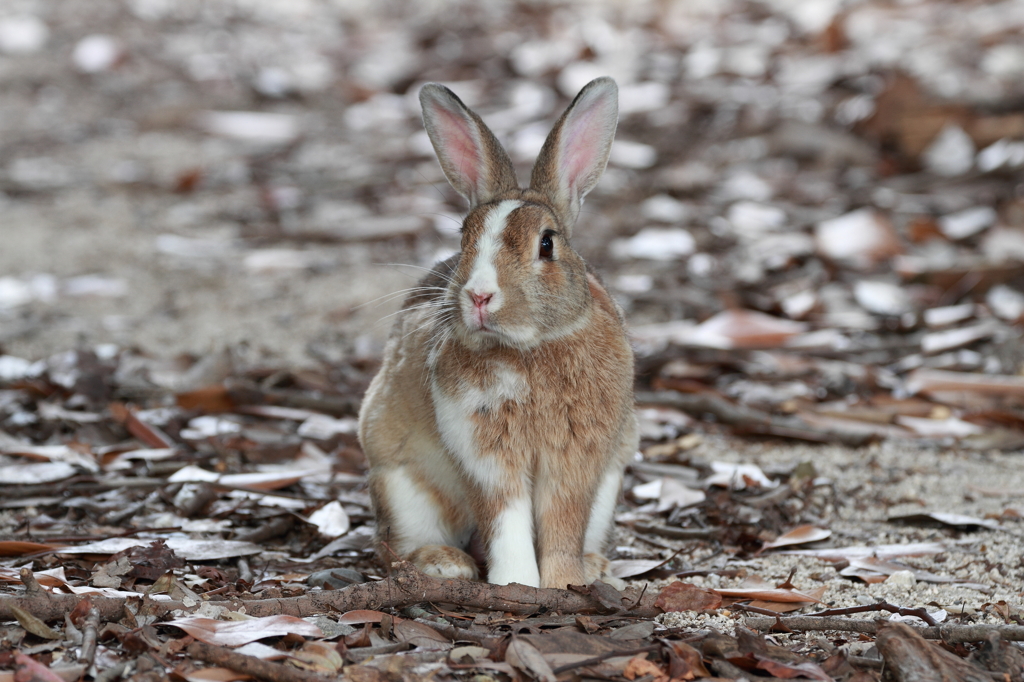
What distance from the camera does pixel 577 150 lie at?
3.78 metres

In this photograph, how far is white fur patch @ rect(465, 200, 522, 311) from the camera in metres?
3.17

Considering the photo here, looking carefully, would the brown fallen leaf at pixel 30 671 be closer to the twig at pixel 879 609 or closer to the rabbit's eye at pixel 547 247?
the rabbit's eye at pixel 547 247

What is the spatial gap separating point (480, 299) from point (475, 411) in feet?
1.31

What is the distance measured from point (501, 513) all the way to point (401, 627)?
571 mm

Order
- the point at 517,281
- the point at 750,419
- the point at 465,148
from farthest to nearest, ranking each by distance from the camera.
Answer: the point at 750,419, the point at 465,148, the point at 517,281

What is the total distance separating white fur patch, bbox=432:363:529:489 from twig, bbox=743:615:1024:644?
2.98 ft

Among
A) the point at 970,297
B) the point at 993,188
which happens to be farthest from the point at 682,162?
the point at 970,297

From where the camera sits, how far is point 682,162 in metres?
9.36

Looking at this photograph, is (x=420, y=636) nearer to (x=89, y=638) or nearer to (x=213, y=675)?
(x=213, y=675)

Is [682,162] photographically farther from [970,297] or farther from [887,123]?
[970,297]

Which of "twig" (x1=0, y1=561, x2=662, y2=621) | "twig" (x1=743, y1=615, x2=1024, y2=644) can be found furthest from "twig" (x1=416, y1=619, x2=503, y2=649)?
"twig" (x1=743, y1=615, x2=1024, y2=644)

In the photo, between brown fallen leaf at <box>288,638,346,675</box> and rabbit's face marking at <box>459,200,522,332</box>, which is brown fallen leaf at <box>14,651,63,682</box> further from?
rabbit's face marking at <box>459,200,522,332</box>

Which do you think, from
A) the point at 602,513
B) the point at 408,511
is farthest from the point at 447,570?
the point at 602,513

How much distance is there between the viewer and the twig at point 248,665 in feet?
8.41
